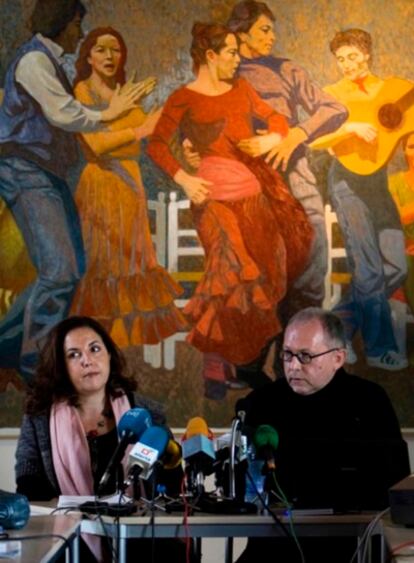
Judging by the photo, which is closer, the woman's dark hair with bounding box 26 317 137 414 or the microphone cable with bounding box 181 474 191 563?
the microphone cable with bounding box 181 474 191 563

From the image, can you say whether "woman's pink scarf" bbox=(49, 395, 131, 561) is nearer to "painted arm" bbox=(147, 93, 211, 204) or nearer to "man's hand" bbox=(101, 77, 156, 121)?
"painted arm" bbox=(147, 93, 211, 204)

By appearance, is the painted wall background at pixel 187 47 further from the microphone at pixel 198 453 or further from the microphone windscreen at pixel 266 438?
the microphone windscreen at pixel 266 438

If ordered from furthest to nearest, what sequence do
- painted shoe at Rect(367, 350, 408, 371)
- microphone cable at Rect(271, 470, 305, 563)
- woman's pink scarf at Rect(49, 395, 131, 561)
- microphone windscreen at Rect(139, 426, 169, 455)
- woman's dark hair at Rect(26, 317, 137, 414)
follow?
painted shoe at Rect(367, 350, 408, 371) → woman's dark hair at Rect(26, 317, 137, 414) → woman's pink scarf at Rect(49, 395, 131, 561) → microphone cable at Rect(271, 470, 305, 563) → microphone windscreen at Rect(139, 426, 169, 455)

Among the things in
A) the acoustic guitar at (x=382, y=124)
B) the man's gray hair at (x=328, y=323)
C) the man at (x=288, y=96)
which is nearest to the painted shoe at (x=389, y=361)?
the man at (x=288, y=96)

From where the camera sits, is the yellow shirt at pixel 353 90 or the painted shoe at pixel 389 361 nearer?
the painted shoe at pixel 389 361

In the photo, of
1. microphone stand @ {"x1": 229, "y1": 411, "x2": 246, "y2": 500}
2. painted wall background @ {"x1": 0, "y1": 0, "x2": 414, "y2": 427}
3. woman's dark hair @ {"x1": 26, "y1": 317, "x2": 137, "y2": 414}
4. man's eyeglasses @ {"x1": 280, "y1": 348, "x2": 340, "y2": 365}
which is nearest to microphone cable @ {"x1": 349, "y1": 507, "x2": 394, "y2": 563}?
microphone stand @ {"x1": 229, "y1": 411, "x2": 246, "y2": 500}

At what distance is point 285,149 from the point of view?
6.42 metres

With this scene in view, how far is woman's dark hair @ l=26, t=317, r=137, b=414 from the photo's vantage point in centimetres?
523

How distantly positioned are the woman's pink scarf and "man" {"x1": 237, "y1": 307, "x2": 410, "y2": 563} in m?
0.69

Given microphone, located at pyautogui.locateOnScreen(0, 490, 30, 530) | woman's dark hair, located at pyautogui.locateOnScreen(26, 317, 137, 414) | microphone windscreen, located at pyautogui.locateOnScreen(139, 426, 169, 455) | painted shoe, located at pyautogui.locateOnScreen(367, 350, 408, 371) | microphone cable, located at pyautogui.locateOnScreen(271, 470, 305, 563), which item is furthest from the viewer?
painted shoe, located at pyautogui.locateOnScreen(367, 350, 408, 371)

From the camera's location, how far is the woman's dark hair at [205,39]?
21.2ft

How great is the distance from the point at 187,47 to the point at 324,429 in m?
2.33

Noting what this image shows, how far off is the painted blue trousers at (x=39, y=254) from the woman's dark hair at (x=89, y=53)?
55cm

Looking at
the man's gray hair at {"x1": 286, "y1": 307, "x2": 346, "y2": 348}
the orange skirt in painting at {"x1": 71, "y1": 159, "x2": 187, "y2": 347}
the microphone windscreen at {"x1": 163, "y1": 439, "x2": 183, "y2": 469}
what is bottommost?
the microphone windscreen at {"x1": 163, "y1": 439, "x2": 183, "y2": 469}
